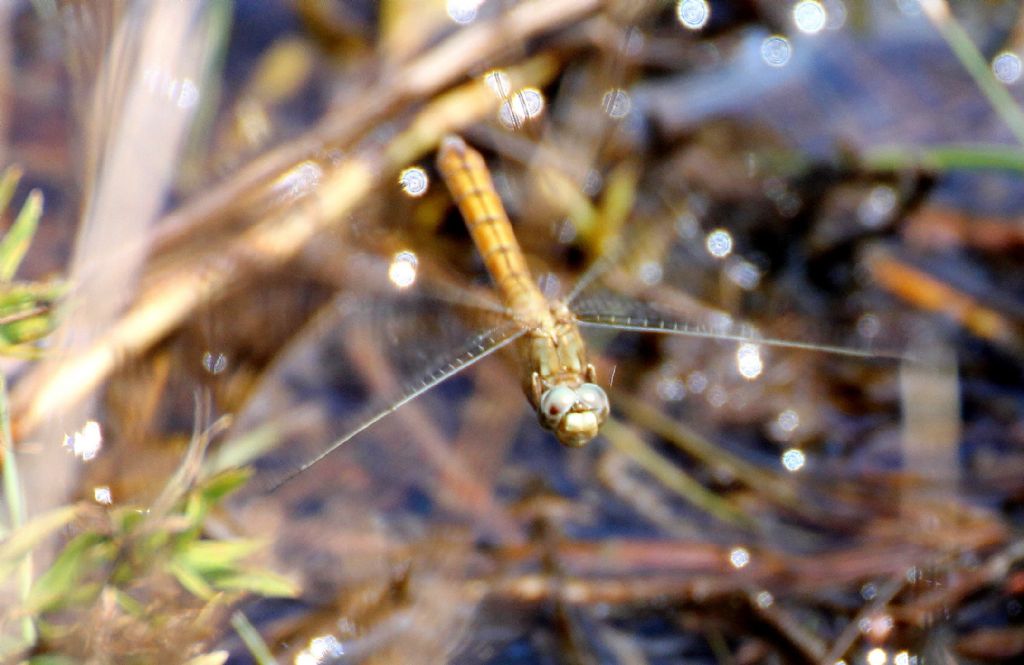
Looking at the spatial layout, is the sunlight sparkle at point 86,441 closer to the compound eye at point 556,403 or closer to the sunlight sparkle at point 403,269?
the sunlight sparkle at point 403,269

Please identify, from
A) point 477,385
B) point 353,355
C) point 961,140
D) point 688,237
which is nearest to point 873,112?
point 961,140

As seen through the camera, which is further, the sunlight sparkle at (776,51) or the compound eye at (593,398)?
the sunlight sparkle at (776,51)

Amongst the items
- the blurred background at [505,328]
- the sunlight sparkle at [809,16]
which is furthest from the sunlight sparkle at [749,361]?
the sunlight sparkle at [809,16]

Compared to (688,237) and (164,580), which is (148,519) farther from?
(688,237)

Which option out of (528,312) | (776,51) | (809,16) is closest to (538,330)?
(528,312)

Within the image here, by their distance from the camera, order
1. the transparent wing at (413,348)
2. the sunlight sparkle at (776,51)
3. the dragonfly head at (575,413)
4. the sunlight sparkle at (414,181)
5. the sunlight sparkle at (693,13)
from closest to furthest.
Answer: the dragonfly head at (575,413), the transparent wing at (413,348), the sunlight sparkle at (414,181), the sunlight sparkle at (776,51), the sunlight sparkle at (693,13)

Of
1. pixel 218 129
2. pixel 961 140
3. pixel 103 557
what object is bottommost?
A: pixel 103 557
